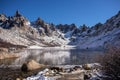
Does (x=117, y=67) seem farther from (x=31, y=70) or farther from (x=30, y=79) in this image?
(x=31, y=70)

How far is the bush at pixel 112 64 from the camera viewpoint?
19.8 m

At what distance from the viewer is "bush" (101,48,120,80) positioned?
19.8 m

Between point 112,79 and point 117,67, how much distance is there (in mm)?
1644

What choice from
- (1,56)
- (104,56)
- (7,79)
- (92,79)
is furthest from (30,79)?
(1,56)

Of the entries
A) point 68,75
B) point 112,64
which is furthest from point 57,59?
point 112,64

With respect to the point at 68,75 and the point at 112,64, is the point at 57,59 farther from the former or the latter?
the point at 112,64

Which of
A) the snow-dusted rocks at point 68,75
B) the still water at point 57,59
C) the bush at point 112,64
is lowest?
the snow-dusted rocks at point 68,75

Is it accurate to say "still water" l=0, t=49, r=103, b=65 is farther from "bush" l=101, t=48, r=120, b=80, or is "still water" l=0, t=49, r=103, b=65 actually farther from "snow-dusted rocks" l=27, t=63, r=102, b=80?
"bush" l=101, t=48, r=120, b=80

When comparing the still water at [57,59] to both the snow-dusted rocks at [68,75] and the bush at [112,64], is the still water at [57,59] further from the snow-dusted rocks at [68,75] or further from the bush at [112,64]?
the bush at [112,64]

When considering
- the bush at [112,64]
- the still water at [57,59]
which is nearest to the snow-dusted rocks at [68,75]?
the bush at [112,64]

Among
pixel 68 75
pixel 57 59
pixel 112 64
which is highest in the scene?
pixel 57 59

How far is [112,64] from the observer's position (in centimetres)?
2014

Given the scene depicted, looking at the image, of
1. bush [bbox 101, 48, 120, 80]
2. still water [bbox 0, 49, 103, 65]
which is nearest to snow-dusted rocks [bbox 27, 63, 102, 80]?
bush [bbox 101, 48, 120, 80]

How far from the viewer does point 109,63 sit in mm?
20594
